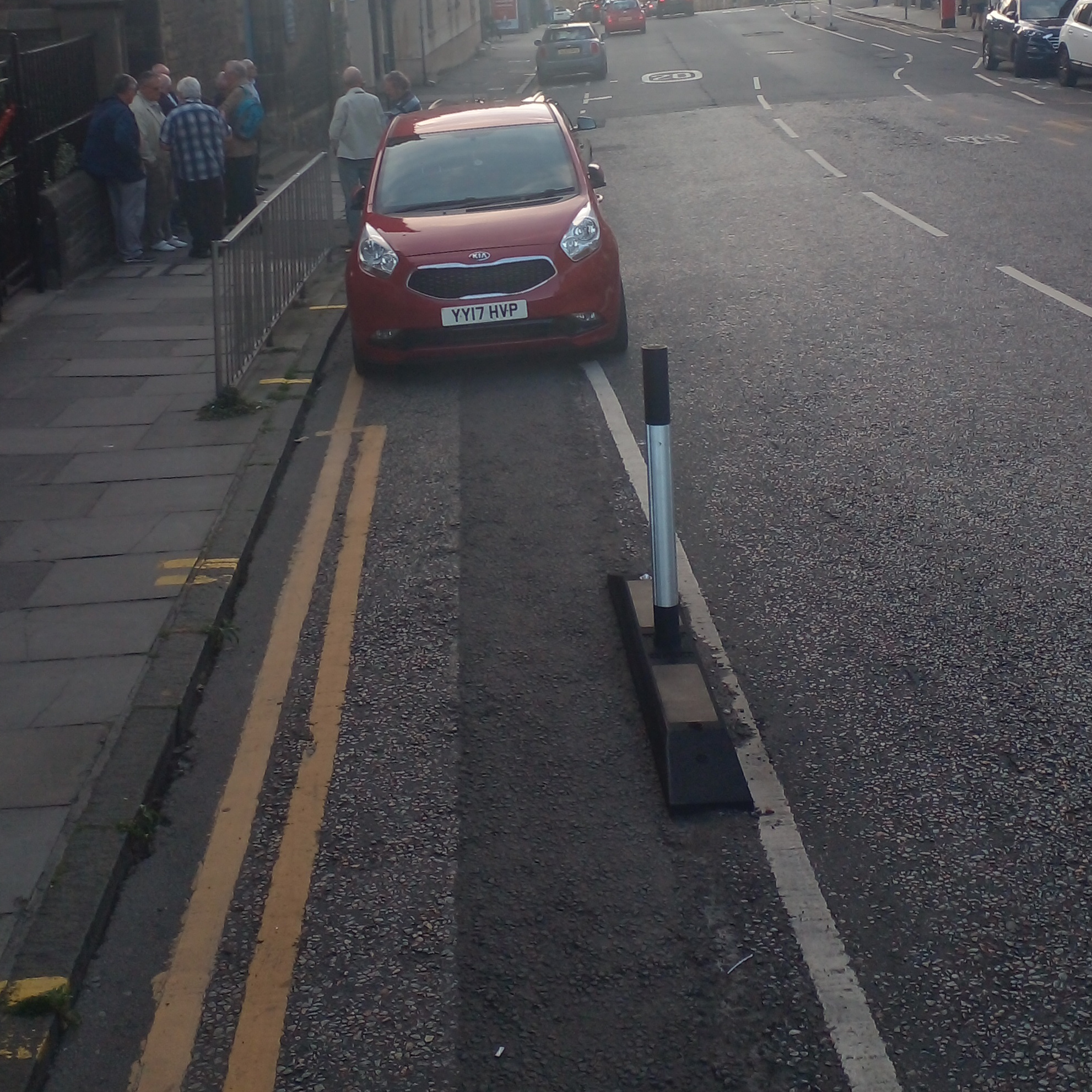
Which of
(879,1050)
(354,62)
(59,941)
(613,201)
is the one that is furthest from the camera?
(354,62)

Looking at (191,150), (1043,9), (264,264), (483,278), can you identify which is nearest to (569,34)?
(1043,9)

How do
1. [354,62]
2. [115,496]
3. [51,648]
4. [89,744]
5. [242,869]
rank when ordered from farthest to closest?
[354,62]
[115,496]
[51,648]
[89,744]
[242,869]

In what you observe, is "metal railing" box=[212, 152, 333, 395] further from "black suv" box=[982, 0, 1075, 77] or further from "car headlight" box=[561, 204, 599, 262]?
"black suv" box=[982, 0, 1075, 77]

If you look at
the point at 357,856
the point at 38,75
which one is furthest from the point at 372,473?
the point at 38,75

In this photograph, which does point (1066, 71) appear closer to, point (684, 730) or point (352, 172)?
point (352, 172)

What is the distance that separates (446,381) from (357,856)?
610cm

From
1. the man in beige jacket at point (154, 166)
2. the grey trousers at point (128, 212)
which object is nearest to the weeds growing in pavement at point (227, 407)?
the man in beige jacket at point (154, 166)

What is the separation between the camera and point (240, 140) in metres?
15.8

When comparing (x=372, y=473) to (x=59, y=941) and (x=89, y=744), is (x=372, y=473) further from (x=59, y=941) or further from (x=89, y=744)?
(x=59, y=941)

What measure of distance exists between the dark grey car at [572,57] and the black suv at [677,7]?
36.4 meters

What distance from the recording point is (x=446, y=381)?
393 inches

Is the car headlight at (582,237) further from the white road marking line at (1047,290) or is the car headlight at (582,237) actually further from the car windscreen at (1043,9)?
the car windscreen at (1043,9)

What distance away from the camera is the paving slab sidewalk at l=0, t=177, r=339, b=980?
4.68 meters

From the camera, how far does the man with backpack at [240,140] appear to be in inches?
614
